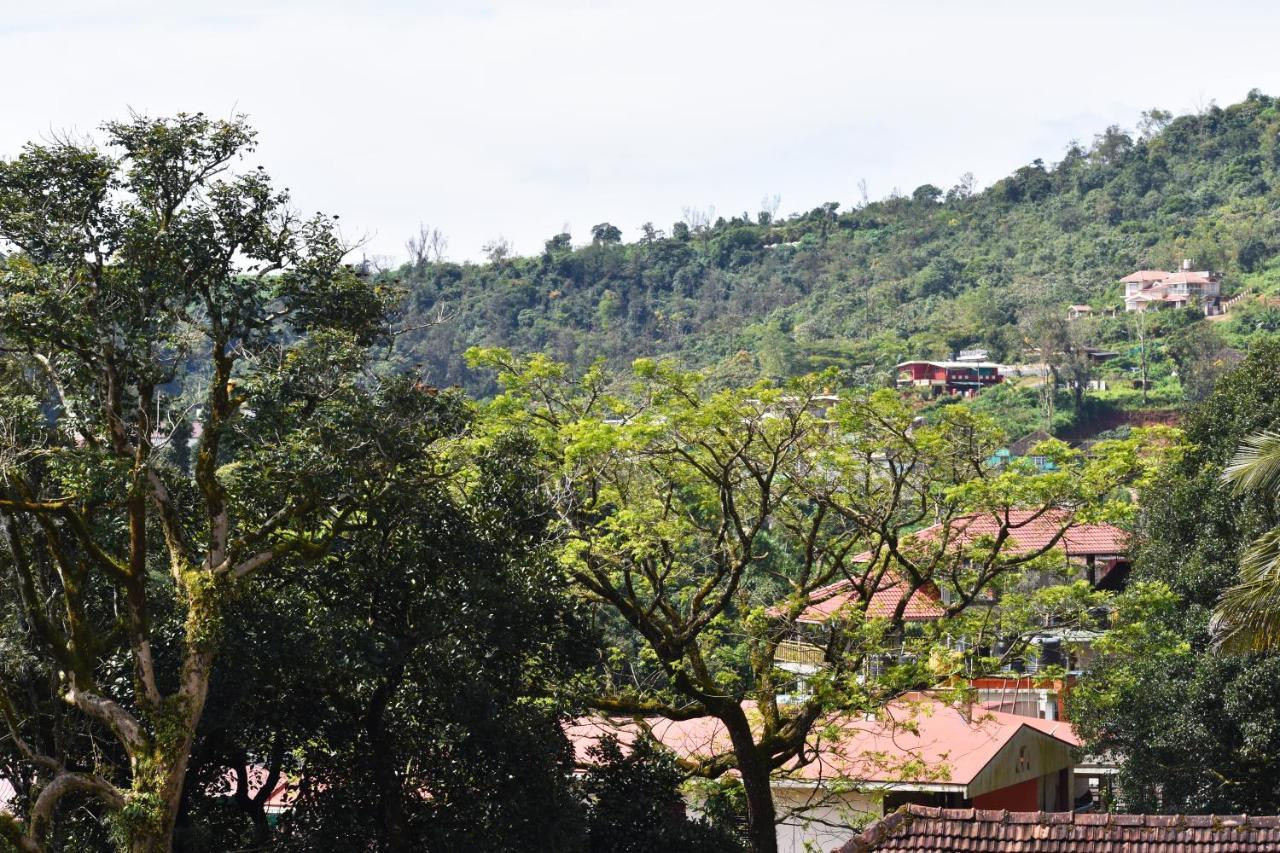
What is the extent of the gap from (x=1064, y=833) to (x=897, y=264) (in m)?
85.9

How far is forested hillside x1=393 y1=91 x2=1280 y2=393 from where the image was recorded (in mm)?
83000

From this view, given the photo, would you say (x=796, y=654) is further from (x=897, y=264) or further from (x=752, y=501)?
(x=897, y=264)

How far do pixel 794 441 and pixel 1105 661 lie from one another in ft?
20.0

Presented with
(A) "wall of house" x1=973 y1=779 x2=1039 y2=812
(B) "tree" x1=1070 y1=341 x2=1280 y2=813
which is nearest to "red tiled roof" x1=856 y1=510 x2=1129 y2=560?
(B) "tree" x1=1070 y1=341 x2=1280 y2=813

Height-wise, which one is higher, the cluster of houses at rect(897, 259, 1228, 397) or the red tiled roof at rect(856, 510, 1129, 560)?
the cluster of houses at rect(897, 259, 1228, 397)

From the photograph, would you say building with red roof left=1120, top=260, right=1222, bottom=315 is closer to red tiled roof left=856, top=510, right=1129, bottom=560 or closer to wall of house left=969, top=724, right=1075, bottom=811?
red tiled roof left=856, top=510, right=1129, bottom=560

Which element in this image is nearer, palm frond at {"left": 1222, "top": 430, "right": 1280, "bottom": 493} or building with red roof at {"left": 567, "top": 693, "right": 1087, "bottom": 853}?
palm frond at {"left": 1222, "top": 430, "right": 1280, "bottom": 493}

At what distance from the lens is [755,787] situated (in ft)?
44.8

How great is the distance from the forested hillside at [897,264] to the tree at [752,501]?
61011 millimetres

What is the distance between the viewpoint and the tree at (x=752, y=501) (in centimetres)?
1359

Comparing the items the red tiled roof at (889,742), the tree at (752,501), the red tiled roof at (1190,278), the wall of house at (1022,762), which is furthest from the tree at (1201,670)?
the red tiled roof at (1190,278)

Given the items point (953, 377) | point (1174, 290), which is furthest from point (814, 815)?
point (1174, 290)

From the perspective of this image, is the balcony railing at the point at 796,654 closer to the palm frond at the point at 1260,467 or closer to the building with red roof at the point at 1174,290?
the palm frond at the point at 1260,467

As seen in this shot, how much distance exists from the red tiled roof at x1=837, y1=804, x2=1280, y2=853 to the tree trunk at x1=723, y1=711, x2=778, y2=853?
13.8 ft
